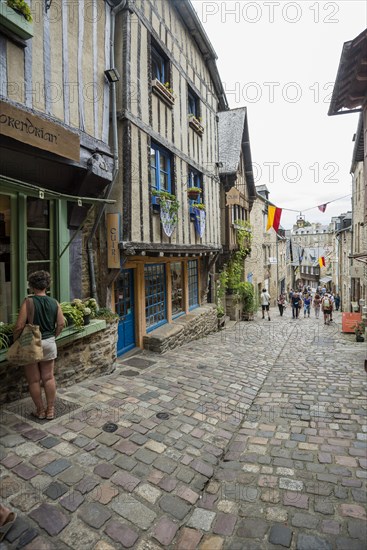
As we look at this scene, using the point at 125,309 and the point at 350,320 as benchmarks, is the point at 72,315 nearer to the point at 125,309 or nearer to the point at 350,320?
the point at 125,309

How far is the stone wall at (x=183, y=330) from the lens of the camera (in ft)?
22.9

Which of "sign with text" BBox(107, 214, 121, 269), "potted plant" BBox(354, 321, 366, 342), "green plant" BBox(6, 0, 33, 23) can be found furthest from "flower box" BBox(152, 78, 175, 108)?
"potted plant" BBox(354, 321, 366, 342)

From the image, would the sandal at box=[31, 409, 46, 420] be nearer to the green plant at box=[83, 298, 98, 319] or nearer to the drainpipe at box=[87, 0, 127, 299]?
the green plant at box=[83, 298, 98, 319]

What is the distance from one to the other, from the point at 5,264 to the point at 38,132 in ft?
5.52

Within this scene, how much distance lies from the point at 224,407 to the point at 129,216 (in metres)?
3.54

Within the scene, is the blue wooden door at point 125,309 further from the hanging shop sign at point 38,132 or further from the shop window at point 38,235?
the hanging shop sign at point 38,132

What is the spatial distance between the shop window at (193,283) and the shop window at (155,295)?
196cm

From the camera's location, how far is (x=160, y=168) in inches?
289

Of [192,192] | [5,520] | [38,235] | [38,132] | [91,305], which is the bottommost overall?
[5,520]

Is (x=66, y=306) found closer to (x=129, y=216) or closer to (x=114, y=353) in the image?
(x=114, y=353)

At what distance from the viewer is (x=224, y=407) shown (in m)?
4.46

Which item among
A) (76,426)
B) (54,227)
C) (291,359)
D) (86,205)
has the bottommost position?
(291,359)

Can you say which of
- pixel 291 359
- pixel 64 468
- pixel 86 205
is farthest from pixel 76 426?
pixel 291 359

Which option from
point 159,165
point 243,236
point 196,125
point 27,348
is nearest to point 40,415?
point 27,348
